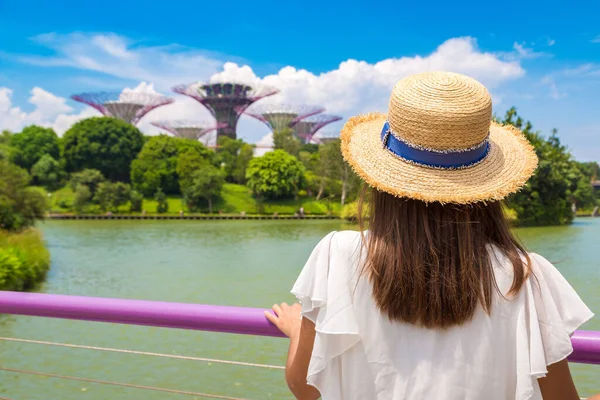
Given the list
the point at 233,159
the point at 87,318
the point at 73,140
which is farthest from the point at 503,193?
the point at 73,140

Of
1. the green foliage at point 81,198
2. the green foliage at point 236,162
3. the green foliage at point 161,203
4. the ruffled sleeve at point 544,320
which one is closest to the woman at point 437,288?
the ruffled sleeve at point 544,320

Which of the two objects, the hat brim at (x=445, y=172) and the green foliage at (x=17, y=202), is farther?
the green foliage at (x=17, y=202)

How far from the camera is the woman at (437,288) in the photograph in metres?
0.77

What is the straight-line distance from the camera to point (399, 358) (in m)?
0.79

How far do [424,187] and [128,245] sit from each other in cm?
2237

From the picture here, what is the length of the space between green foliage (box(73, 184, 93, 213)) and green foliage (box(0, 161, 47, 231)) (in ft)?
63.8

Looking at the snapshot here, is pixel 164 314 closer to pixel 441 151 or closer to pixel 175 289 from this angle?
pixel 441 151

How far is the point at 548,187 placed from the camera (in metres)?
27.0

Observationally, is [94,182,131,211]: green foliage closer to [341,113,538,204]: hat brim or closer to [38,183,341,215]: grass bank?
[38,183,341,215]: grass bank

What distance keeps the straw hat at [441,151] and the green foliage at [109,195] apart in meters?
36.1

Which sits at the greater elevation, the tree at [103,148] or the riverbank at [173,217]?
the tree at [103,148]

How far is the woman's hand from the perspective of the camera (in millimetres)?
921

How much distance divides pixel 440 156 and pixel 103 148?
146ft

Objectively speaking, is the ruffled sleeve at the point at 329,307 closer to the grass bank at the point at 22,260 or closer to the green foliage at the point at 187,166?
the grass bank at the point at 22,260
